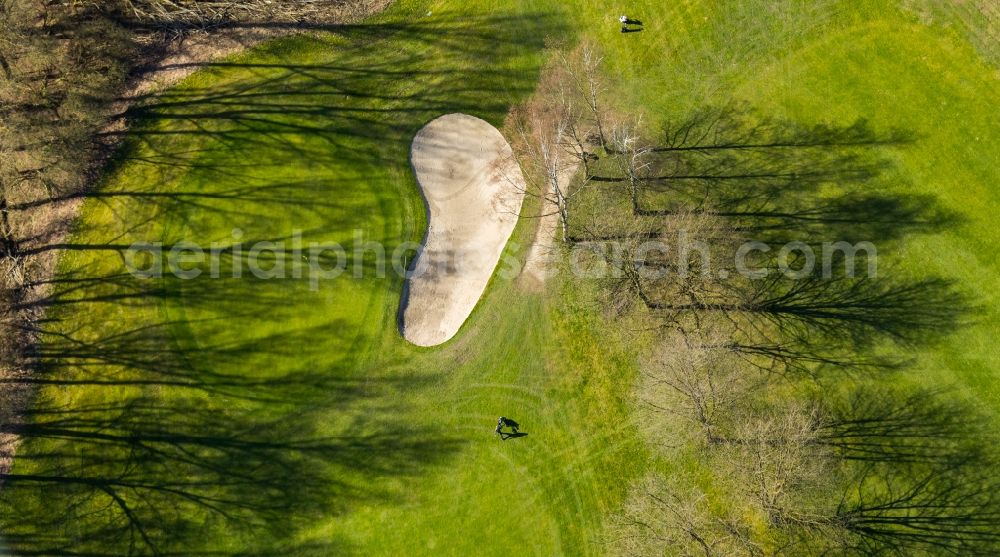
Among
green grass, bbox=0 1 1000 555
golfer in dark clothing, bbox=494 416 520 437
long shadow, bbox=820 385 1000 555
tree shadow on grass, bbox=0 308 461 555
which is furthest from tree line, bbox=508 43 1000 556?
tree shadow on grass, bbox=0 308 461 555

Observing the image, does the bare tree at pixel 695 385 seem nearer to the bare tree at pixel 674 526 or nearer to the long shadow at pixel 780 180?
the bare tree at pixel 674 526

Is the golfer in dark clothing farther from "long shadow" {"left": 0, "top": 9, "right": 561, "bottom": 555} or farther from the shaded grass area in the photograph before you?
"long shadow" {"left": 0, "top": 9, "right": 561, "bottom": 555}

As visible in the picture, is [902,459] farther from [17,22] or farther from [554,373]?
[17,22]

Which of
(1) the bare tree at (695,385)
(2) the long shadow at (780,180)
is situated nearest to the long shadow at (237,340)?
(2) the long shadow at (780,180)

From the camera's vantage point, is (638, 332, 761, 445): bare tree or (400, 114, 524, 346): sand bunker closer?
(638, 332, 761, 445): bare tree

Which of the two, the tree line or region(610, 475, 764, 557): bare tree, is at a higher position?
the tree line

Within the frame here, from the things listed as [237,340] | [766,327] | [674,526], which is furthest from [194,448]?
Answer: [766,327]

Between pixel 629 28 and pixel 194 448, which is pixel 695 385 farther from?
pixel 194 448
